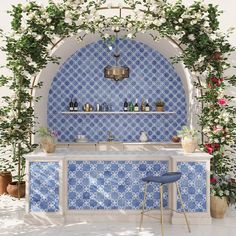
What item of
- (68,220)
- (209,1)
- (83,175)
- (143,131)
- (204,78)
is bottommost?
(68,220)

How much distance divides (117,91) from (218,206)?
3.74 m

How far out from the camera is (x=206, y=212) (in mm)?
5691

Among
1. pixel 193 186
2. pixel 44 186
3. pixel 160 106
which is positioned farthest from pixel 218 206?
pixel 160 106

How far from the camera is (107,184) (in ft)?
18.9

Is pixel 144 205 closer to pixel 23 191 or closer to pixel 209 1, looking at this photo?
pixel 23 191

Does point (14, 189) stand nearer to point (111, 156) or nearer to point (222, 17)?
point (111, 156)

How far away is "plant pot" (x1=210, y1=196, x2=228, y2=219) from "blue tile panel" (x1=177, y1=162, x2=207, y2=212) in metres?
0.29

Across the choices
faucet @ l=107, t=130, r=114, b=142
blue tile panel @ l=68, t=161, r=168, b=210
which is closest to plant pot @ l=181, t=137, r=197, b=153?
blue tile panel @ l=68, t=161, r=168, b=210

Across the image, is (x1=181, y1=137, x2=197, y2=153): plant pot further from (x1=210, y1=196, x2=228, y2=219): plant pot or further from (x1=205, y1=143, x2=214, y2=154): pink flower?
(x1=210, y1=196, x2=228, y2=219): plant pot

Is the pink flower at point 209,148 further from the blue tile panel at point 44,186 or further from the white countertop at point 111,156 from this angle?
the blue tile panel at point 44,186

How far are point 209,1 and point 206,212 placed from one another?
3.75 m

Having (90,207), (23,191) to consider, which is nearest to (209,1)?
(90,207)

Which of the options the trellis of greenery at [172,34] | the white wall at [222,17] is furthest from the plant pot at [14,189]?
the white wall at [222,17]

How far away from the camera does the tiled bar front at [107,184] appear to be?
5.64 m
